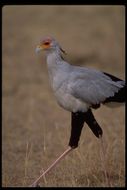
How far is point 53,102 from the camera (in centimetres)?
1070

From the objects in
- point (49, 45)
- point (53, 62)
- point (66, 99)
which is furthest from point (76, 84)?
point (49, 45)

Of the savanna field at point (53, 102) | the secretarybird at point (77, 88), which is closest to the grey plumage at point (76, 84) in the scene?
the secretarybird at point (77, 88)

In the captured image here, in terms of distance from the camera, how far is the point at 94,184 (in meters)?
6.04

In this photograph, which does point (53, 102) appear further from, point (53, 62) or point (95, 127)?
point (53, 62)

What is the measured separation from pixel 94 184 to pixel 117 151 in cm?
149

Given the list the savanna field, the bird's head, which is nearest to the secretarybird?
the bird's head

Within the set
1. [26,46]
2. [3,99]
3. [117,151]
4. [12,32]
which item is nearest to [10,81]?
[3,99]

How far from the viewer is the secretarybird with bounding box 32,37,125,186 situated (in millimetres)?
5730

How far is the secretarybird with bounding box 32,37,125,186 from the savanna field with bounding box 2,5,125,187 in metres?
0.47

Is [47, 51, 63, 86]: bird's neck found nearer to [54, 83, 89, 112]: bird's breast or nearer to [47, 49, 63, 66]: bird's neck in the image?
[47, 49, 63, 66]: bird's neck

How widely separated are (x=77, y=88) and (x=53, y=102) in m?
4.96

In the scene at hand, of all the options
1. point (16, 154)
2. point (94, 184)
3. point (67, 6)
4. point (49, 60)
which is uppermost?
point (49, 60)

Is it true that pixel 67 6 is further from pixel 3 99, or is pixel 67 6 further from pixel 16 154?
pixel 16 154

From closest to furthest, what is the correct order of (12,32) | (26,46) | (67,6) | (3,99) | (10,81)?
1. (3,99)
2. (10,81)
3. (26,46)
4. (12,32)
5. (67,6)
